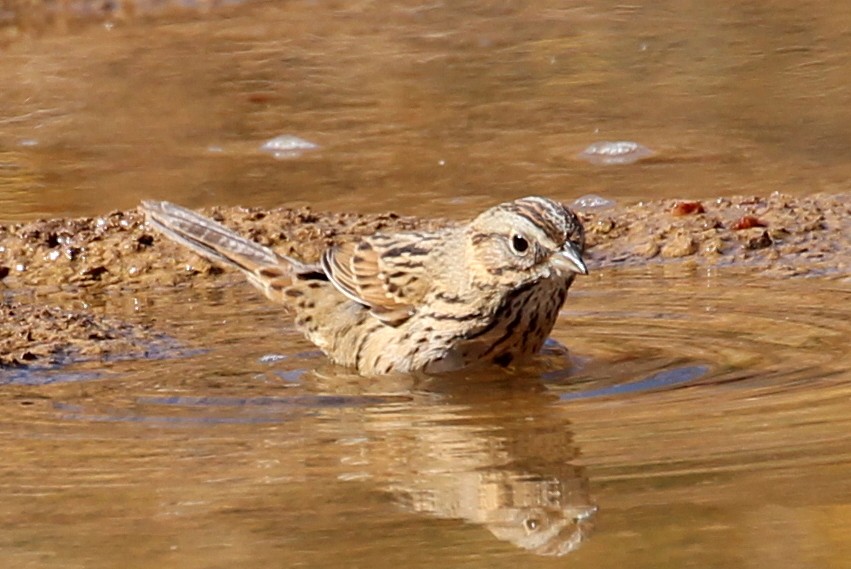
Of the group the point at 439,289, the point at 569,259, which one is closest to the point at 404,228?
the point at 439,289

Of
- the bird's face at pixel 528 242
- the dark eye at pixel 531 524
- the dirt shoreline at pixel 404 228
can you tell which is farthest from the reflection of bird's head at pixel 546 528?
the dirt shoreline at pixel 404 228

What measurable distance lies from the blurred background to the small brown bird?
1725 mm

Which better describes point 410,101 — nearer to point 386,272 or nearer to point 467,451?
point 386,272

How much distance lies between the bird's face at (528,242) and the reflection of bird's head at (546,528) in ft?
6.46

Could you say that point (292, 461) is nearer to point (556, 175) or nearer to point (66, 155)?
point (556, 175)

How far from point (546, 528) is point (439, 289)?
267 centimetres

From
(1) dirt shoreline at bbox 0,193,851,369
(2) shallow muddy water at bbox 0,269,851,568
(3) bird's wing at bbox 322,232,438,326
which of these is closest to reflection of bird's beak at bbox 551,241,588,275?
(2) shallow muddy water at bbox 0,269,851,568

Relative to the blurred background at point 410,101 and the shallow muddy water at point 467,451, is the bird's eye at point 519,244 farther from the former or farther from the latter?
the blurred background at point 410,101

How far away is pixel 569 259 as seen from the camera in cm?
648

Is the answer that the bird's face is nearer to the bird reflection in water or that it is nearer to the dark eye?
the bird reflection in water

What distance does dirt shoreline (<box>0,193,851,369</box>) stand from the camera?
27.1 feet

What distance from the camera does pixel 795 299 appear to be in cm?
747

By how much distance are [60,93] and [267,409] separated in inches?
253

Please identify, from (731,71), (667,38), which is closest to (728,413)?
(731,71)
